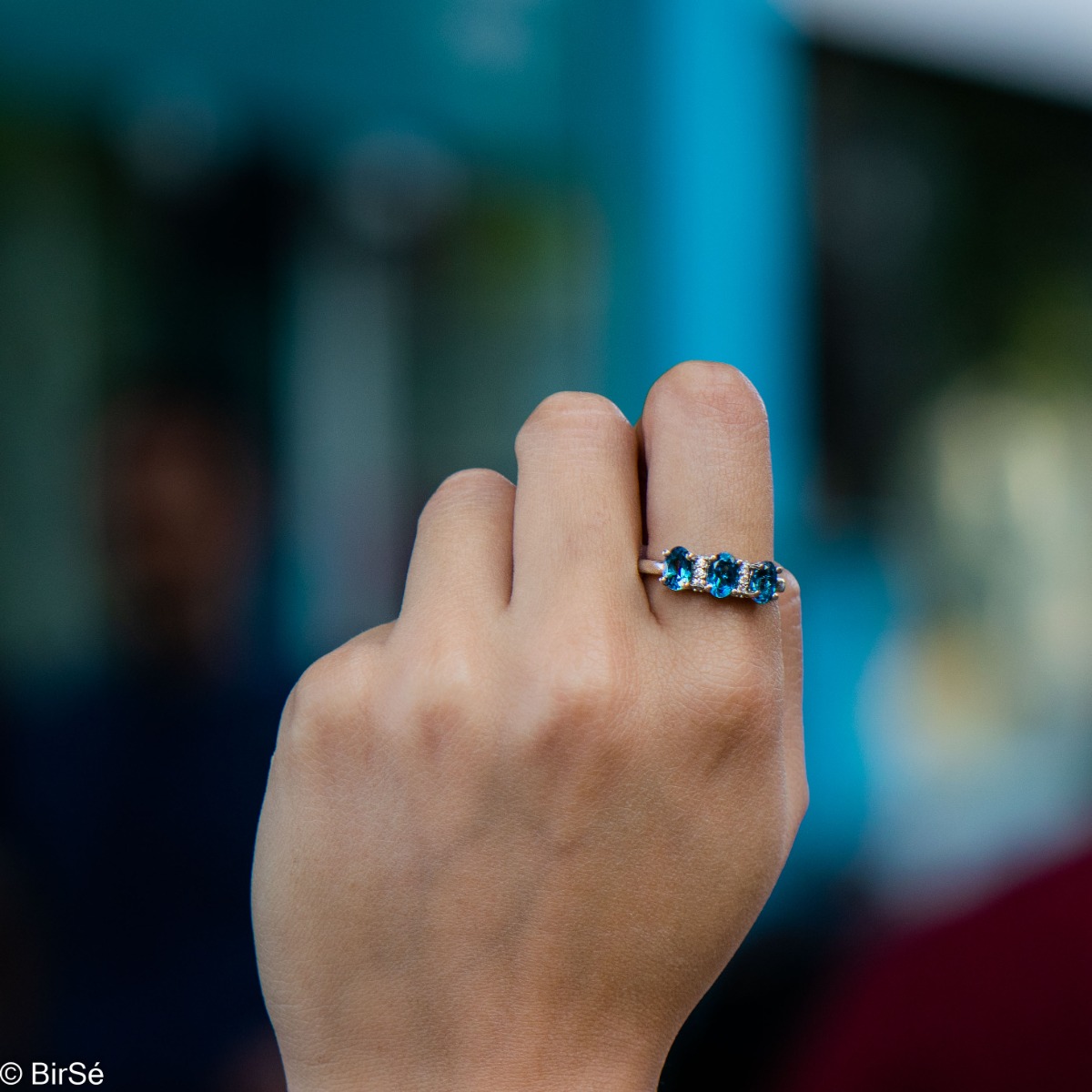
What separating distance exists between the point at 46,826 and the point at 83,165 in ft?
4.98

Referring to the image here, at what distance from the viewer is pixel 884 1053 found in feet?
2.95

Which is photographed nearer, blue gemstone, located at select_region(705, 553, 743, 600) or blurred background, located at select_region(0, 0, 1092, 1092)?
blue gemstone, located at select_region(705, 553, 743, 600)

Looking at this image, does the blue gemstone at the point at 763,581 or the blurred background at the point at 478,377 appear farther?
the blurred background at the point at 478,377

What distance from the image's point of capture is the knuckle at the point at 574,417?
0.64 meters

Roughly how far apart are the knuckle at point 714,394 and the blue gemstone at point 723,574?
0.08 metres

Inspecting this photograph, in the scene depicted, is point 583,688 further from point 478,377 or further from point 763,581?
point 478,377

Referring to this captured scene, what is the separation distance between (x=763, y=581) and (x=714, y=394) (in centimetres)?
11

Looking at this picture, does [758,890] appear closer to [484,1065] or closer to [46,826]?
[484,1065]

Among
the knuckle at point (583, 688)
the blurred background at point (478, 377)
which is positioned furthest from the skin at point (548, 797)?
the blurred background at point (478, 377)

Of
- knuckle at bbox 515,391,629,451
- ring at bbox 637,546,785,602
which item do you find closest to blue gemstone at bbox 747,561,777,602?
ring at bbox 637,546,785,602

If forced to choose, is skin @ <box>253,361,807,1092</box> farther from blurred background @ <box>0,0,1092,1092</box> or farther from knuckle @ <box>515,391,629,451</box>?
blurred background @ <box>0,0,1092,1092</box>

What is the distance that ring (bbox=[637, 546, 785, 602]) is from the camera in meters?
0.61

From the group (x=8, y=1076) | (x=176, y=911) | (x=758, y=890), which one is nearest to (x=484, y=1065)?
(x=758, y=890)

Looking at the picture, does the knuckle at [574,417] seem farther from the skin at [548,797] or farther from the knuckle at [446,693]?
the knuckle at [446,693]
